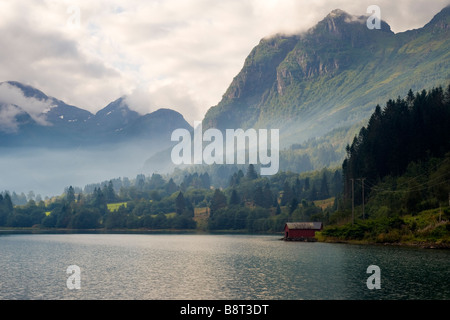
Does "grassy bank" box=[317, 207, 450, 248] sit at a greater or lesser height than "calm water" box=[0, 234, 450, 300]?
greater

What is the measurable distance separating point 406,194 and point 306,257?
52.7 meters

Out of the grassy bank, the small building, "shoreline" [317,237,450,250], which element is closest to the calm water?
"shoreline" [317,237,450,250]

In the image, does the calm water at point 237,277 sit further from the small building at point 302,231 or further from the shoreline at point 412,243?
the small building at point 302,231

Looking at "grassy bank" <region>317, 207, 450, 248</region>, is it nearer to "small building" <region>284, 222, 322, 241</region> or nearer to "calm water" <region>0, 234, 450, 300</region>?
"calm water" <region>0, 234, 450, 300</region>

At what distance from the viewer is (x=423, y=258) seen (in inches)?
3543

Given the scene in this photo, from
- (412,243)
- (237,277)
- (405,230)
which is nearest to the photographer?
(237,277)

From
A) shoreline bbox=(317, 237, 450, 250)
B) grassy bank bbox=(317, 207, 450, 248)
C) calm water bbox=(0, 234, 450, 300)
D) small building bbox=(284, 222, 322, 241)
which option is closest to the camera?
calm water bbox=(0, 234, 450, 300)

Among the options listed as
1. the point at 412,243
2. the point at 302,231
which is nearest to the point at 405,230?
the point at 412,243

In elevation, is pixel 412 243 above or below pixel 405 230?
below

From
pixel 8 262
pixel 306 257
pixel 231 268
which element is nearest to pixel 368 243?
pixel 306 257

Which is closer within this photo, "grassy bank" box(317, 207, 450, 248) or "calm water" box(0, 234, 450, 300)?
"calm water" box(0, 234, 450, 300)

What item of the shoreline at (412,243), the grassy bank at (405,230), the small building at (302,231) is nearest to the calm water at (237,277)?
the shoreline at (412,243)

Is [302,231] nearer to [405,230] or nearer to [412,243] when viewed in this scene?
[405,230]
